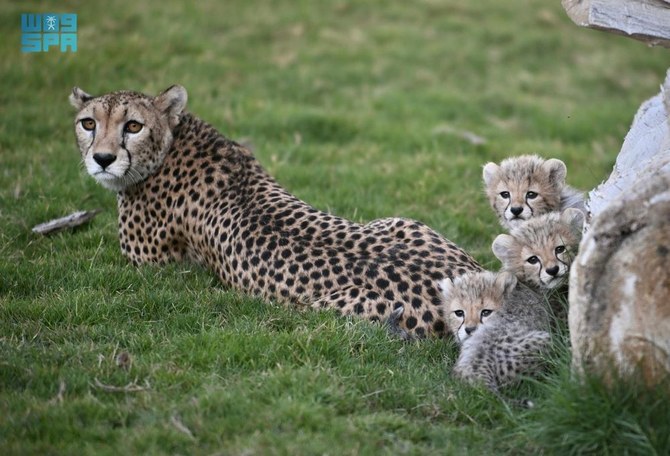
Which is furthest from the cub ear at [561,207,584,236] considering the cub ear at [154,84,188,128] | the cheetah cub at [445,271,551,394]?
the cub ear at [154,84,188,128]

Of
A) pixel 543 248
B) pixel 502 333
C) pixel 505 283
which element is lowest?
pixel 502 333

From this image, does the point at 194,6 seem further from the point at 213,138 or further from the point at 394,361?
the point at 394,361

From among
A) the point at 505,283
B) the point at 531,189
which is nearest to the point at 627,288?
the point at 505,283

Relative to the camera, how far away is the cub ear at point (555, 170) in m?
5.48

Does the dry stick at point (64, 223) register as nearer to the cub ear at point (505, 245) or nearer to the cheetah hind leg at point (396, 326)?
the cheetah hind leg at point (396, 326)

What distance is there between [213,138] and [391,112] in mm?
3837

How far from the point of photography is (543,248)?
15.5ft

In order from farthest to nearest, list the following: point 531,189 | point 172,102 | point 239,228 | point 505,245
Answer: point 172,102, point 531,189, point 239,228, point 505,245

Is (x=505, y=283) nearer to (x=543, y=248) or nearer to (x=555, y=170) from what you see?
(x=543, y=248)

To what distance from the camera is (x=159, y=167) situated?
5.81 meters

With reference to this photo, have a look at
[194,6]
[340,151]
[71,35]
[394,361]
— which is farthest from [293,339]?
[194,6]

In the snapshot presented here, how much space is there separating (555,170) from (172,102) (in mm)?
2416

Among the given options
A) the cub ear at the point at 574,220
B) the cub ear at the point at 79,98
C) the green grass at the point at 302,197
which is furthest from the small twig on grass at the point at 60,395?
the cub ear at the point at 574,220

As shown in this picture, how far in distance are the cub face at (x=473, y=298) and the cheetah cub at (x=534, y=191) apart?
2.96 feet
